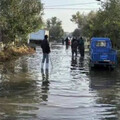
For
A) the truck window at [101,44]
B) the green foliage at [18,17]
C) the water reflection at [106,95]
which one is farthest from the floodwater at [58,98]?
the green foliage at [18,17]

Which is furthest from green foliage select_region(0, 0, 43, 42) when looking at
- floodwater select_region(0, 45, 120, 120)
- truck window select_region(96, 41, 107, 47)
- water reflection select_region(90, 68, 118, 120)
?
water reflection select_region(90, 68, 118, 120)

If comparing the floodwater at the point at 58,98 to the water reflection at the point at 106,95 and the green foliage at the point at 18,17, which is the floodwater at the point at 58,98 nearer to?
the water reflection at the point at 106,95

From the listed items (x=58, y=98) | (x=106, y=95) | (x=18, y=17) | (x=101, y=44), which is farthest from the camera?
(x=18, y=17)

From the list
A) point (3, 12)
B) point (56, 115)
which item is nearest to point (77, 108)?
point (56, 115)

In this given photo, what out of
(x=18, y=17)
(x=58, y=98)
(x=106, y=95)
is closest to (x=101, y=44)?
(x=18, y=17)

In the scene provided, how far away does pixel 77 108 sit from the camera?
31.6ft

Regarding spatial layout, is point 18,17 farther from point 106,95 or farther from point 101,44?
point 106,95

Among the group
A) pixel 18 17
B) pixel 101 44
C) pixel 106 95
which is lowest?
pixel 106 95

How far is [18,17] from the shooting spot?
92.6 ft

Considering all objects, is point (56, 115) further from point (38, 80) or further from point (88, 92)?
point (38, 80)

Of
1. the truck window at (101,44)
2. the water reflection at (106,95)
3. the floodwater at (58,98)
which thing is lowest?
the water reflection at (106,95)

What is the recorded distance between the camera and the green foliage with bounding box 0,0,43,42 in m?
24.9

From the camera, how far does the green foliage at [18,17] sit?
24922 mm

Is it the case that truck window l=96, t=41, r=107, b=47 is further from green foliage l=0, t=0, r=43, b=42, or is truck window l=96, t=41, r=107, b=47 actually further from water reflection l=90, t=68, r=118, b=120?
water reflection l=90, t=68, r=118, b=120
